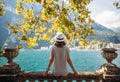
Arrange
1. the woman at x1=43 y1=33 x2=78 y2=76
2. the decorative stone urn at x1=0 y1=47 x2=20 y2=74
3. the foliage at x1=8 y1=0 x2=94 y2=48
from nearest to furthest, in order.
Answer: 1. the woman at x1=43 y1=33 x2=78 y2=76
2. the decorative stone urn at x1=0 y1=47 x2=20 y2=74
3. the foliage at x1=8 y1=0 x2=94 y2=48

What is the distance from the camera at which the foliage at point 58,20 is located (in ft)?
38.5

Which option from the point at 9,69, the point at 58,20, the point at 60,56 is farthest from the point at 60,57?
the point at 58,20

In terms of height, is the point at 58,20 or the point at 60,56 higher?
the point at 58,20

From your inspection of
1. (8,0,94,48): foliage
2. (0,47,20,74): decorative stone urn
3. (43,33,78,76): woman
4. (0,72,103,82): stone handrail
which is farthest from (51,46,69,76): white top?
(8,0,94,48): foliage

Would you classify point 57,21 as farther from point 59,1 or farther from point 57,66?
point 57,66

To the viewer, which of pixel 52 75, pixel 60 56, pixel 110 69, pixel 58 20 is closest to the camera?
pixel 60 56

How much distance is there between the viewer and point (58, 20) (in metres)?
11.8

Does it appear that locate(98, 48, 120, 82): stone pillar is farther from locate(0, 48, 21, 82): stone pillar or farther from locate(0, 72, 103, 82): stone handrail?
locate(0, 48, 21, 82): stone pillar

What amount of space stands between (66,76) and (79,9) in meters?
4.47

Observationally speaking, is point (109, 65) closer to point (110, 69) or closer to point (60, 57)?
point (110, 69)

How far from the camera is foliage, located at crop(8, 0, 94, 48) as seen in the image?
11734 mm

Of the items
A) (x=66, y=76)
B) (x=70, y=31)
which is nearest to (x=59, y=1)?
(x=70, y=31)

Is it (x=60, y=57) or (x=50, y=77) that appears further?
(x=50, y=77)

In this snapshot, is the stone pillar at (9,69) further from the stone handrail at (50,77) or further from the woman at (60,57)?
the woman at (60,57)
